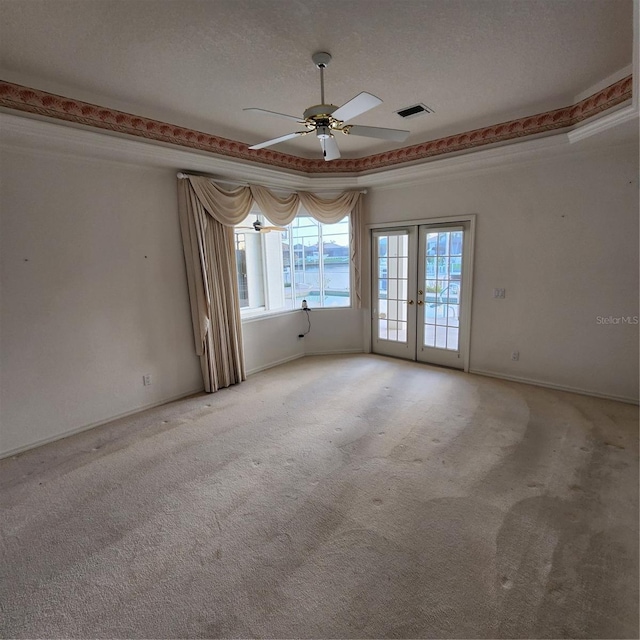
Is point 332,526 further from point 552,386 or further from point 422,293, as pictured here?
point 422,293

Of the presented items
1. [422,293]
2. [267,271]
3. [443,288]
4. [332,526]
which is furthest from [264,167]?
[332,526]

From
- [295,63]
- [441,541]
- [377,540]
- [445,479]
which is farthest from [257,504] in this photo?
[295,63]

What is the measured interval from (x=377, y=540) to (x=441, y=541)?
37 centimetres

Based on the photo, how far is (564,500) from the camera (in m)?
2.35

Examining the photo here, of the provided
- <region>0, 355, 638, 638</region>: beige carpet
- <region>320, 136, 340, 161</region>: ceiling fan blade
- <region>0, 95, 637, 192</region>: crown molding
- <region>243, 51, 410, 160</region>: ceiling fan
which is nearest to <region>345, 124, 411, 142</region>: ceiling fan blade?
<region>243, 51, 410, 160</region>: ceiling fan

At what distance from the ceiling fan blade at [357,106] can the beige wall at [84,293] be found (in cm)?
238

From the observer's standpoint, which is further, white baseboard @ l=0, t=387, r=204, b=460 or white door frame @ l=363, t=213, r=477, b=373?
white door frame @ l=363, t=213, r=477, b=373

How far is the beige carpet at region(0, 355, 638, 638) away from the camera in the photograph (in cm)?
167

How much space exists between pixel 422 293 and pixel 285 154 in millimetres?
2680

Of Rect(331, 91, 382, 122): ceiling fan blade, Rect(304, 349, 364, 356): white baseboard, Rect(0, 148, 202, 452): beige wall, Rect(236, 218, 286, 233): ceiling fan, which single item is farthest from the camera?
Rect(304, 349, 364, 356): white baseboard

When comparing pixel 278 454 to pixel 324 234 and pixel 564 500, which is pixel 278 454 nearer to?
pixel 564 500

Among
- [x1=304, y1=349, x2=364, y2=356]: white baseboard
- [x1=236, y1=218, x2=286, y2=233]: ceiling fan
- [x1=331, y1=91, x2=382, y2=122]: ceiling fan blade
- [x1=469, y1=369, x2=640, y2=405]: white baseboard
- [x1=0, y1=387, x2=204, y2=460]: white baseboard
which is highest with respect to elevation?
[x1=331, y1=91, x2=382, y2=122]: ceiling fan blade

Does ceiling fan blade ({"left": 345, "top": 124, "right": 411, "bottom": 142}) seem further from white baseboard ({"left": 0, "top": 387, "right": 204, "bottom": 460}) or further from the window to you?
white baseboard ({"left": 0, "top": 387, "right": 204, "bottom": 460})

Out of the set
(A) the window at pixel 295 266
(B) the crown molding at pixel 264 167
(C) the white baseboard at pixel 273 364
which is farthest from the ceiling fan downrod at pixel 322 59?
(C) the white baseboard at pixel 273 364
